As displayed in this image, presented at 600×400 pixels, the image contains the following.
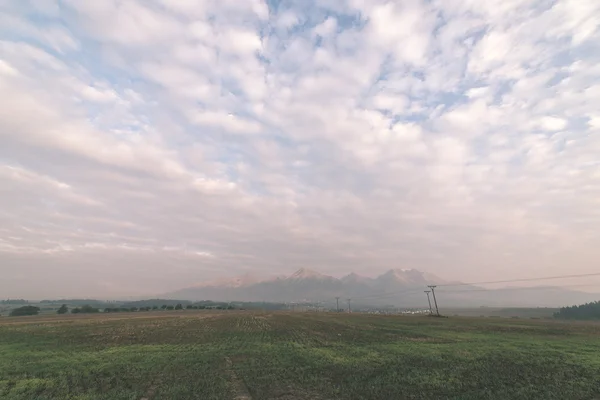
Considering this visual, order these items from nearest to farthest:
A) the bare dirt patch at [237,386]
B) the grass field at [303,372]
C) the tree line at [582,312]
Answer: the bare dirt patch at [237,386] → the grass field at [303,372] → the tree line at [582,312]

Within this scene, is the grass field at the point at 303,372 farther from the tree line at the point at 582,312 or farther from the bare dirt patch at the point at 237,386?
the tree line at the point at 582,312

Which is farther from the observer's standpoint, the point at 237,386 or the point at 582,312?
the point at 582,312

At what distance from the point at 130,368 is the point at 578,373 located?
33074mm

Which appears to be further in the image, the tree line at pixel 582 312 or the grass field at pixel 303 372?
the tree line at pixel 582 312

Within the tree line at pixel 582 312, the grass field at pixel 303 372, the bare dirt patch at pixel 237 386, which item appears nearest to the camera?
the bare dirt patch at pixel 237 386

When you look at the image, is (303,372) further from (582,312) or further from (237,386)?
(582,312)

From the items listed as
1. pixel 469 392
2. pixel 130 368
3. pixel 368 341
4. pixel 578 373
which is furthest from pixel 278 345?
pixel 578 373

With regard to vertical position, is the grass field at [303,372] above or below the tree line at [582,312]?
below

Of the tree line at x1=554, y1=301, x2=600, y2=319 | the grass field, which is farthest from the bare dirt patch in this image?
the tree line at x1=554, y1=301, x2=600, y2=319

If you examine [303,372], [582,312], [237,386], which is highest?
[582,312]

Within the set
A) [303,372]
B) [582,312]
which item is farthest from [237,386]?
[582,312]

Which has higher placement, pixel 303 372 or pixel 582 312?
pixel 582 312

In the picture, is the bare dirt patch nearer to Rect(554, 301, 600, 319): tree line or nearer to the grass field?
the grass field

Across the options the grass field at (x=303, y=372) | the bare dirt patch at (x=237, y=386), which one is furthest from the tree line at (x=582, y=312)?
the bare dirt patch at (x=237, y=386)
